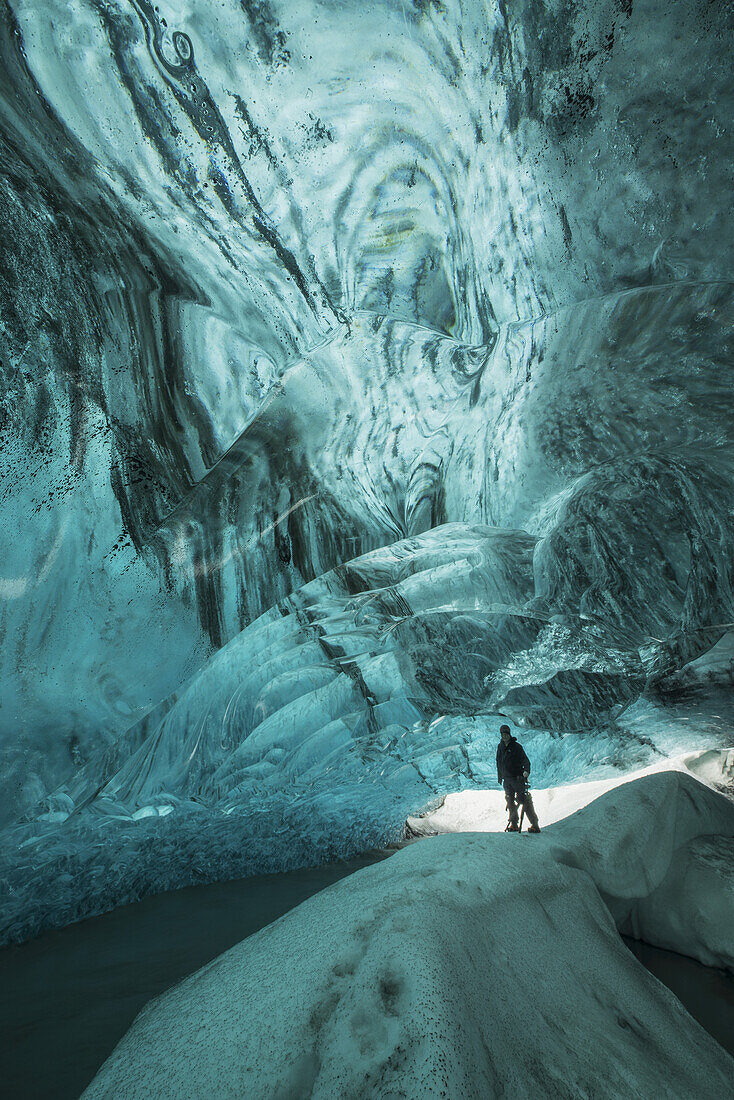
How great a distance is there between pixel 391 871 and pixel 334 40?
3.50m

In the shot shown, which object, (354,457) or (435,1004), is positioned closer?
(435,1004)

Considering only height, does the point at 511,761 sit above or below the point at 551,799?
above

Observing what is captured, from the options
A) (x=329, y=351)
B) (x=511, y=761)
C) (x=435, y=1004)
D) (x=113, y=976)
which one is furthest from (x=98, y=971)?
(x=329, y=351)

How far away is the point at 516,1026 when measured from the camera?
217 centimetres

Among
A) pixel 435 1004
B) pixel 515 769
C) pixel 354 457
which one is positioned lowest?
pixel 515 769

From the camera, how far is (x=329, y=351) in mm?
2941

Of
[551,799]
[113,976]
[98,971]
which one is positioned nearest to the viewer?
[113,976]

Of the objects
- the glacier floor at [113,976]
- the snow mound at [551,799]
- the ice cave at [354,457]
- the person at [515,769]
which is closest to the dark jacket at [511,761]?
the person at [515,769]

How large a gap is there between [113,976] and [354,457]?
3.79 meters

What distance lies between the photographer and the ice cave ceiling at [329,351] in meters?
2.14

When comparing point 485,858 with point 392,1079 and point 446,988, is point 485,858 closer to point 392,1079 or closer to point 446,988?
point 446,988

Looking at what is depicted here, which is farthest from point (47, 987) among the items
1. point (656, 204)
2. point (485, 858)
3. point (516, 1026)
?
point (656, 204)

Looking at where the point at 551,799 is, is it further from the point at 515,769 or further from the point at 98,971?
the point at 98,971

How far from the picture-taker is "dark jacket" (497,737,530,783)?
5000 mm
